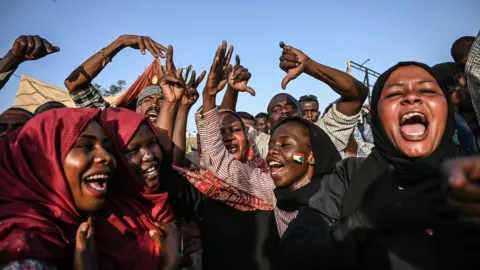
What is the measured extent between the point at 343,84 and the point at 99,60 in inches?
91.5

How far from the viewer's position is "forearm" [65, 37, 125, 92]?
156 inches

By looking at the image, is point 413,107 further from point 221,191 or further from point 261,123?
point 261,123

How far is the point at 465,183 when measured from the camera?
111 cm

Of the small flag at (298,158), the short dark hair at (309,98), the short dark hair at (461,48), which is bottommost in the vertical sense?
the small flag at (298,158)

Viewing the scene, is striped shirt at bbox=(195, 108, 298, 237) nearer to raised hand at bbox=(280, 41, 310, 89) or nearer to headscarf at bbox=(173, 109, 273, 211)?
headscarf at bbox=(173, 109, 273, 211)

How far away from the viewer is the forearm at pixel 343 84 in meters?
3.20

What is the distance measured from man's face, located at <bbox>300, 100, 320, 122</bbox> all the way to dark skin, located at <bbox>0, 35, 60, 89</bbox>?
3.91 metres

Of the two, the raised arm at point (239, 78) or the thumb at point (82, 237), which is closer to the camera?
the thumb at point (82, 237)

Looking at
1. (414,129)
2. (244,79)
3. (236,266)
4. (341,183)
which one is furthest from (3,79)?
(414,129)

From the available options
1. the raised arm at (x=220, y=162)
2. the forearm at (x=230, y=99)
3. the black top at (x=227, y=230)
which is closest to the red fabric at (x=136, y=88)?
the forearm at (x=230, y=99)

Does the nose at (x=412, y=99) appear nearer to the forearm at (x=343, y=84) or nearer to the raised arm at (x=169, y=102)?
the forearm at (x=343, y=84)

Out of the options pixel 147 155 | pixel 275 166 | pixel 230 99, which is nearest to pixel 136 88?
pixel 230 99

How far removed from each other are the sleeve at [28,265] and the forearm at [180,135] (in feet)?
6.12

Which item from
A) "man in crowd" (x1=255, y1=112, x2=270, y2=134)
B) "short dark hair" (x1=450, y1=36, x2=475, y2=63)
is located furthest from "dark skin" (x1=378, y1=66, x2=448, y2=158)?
"man in crowd" (x1=255, y1=112, x2=270, y2=134)
